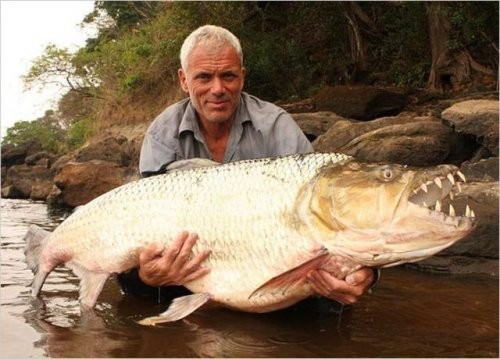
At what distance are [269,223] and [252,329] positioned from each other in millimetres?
673

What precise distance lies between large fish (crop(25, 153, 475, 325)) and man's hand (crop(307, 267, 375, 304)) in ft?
0.13

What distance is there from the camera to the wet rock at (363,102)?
534 inches

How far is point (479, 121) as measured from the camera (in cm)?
801

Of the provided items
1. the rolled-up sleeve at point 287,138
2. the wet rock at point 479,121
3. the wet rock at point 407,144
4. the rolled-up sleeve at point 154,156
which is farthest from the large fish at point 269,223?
the wet rock at point 479,121

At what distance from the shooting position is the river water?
9.94ft

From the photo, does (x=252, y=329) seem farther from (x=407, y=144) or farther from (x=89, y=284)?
(x=407, y=144)

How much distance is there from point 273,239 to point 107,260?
1084 millimetres

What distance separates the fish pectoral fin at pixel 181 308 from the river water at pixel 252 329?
2.9 inches

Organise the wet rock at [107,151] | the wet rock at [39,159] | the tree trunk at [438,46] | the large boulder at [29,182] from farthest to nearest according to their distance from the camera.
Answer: the wet rock at [39,159] → the large boulder at [29,182] → the wet rock at [107,151] → the tree trunk at [438,46]

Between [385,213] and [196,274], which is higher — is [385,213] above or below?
above

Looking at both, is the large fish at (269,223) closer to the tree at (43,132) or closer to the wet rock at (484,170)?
the wet rock at (484,170)

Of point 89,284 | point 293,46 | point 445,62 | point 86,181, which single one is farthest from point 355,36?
point 89,284

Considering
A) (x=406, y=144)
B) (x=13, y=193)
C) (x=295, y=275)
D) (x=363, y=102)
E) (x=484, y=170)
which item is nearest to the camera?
(x=295, y=275)

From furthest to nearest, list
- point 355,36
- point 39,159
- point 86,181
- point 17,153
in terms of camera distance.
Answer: point 17,153
point 39,159
point 355,36
point 86,181
